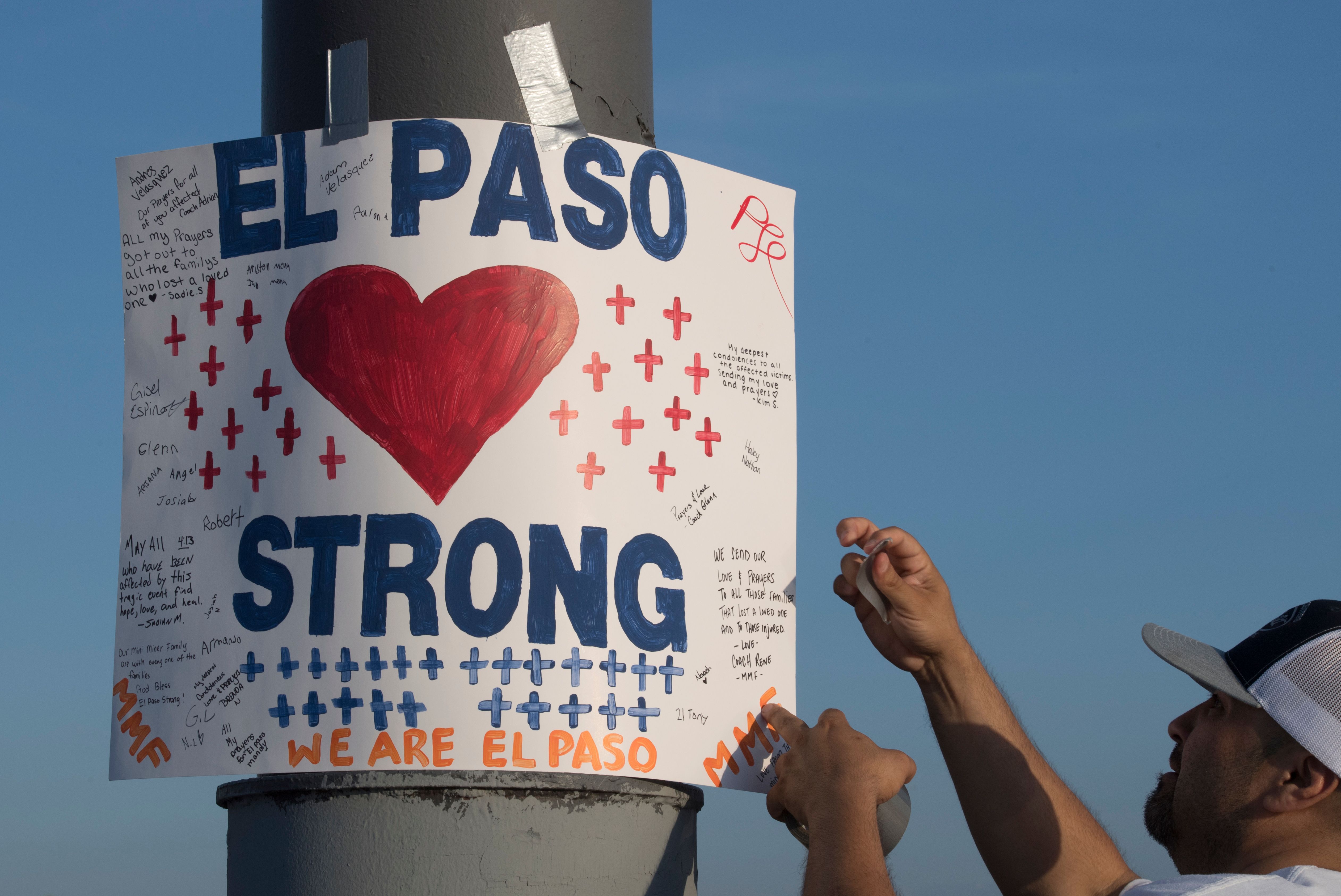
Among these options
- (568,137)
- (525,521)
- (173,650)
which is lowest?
(173,650)

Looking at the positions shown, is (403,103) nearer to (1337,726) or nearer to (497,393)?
(497,393)

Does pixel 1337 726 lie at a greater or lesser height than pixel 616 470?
lesser

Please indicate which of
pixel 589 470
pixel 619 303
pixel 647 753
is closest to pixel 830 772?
pixel 647 753

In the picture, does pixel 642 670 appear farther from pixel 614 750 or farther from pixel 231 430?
pixel 231 430

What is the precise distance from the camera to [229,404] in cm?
186

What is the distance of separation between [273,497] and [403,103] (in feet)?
2.24

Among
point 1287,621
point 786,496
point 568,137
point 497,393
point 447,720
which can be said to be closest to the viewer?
point 447,720

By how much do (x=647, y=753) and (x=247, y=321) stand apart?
0.95m

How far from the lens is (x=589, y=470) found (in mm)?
1803

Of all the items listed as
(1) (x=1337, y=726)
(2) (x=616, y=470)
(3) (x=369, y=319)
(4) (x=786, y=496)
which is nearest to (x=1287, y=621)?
(1) (x=1337, y=726)

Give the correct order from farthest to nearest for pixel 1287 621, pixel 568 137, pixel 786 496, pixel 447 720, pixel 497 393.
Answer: pixel 1287 621 < pixel 786 496 < pixel 568 137 < pixel 497 393 < pixel 447 720

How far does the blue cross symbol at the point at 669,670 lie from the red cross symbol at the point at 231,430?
77 centimetres

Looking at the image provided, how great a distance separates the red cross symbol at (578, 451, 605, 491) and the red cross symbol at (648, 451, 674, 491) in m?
0.09

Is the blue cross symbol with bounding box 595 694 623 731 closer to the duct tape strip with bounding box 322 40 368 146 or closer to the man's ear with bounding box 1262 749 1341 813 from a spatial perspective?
the duct tape strip with bounding box 322 40 368 146
